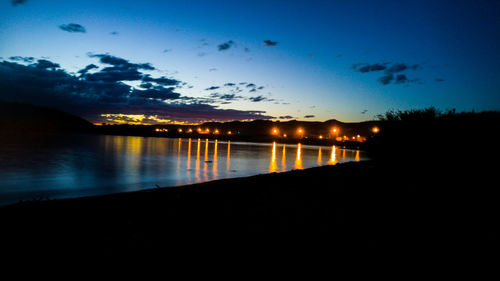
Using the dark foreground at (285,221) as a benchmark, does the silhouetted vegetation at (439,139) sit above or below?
above

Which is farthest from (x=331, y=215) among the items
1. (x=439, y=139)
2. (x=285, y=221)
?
(x=439, y=139)

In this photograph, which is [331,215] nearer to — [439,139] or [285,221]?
[285,221]

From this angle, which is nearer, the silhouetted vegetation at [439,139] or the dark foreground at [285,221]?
the dark foreground at [285,221]

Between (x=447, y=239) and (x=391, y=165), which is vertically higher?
(x=391, y=165)

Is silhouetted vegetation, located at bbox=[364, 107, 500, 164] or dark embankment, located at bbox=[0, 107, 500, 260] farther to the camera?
silhouetted vegetation, located at bbox=[364, 107, 500, 164]

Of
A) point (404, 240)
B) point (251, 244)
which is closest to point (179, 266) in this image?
point (251, 244)

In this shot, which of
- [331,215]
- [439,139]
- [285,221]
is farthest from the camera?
[439,139]

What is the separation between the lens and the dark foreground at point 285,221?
538cm

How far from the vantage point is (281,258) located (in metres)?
4.77

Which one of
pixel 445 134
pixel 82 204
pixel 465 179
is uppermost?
pixel 445 134

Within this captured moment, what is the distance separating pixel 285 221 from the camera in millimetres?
6719

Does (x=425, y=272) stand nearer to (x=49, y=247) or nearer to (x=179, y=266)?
(x=179, y=266)

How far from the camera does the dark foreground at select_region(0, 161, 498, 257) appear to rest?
5.38 m

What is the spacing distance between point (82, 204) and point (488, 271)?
10637mm
